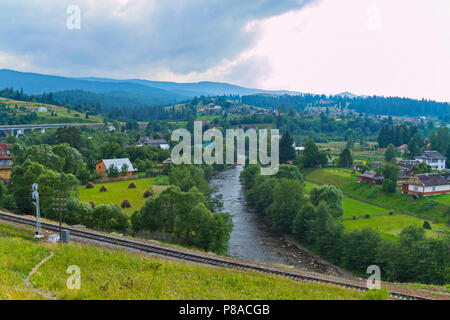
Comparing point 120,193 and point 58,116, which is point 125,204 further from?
point 58,116

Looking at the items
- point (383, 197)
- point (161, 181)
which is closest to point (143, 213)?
point (161, 181)

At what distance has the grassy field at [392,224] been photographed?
2691 centimetres

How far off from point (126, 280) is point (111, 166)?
3817 cm

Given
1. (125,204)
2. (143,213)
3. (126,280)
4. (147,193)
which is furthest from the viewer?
(147,193)

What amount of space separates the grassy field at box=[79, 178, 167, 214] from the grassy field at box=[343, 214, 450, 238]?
19.7 meters

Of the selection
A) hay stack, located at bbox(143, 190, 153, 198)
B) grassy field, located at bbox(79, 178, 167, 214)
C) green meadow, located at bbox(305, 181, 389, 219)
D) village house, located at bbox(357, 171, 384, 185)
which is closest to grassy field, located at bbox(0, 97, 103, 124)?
grassy field, located at bbox(79, 178, 167, 214)

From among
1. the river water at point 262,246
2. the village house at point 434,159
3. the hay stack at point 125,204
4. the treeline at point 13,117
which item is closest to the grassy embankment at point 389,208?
the river water at point 262,246

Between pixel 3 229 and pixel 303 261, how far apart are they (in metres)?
17.9

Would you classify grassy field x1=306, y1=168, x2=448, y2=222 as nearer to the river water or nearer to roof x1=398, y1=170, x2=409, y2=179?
roof x1=398, y1=170, x2=409, y2=179

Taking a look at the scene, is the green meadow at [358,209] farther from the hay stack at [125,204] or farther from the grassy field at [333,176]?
the hay stack at [125,204]

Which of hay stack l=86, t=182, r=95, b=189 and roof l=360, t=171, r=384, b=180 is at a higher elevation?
roof l=360, t=171, r=384, b=180

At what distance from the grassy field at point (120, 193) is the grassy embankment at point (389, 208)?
20.0 metres

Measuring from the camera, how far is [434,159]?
173 ft

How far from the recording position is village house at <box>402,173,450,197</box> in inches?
1405
